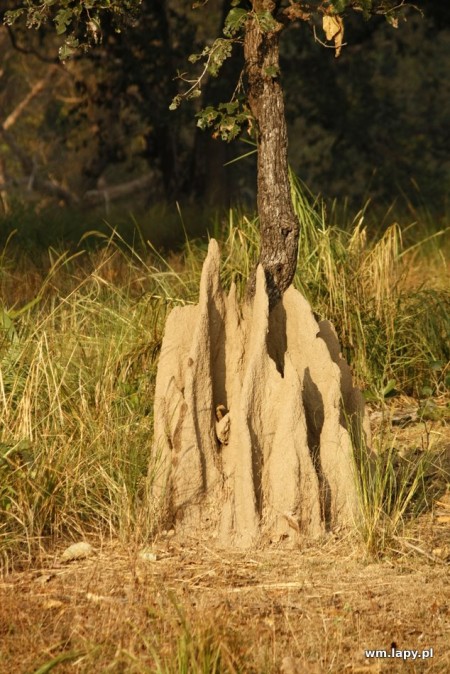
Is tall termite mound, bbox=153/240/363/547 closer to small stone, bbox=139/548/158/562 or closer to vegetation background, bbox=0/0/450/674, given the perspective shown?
vegetation background, bbox=0/0/450/674

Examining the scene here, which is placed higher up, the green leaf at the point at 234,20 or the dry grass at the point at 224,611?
the green leaf at the point at 234,20

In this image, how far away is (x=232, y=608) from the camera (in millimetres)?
4176

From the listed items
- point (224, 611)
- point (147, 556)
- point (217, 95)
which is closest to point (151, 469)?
point (147, 556)

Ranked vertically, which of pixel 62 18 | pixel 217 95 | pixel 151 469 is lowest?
pixel 151 469

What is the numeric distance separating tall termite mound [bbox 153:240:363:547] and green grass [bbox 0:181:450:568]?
183 mm

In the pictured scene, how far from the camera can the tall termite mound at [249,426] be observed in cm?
485

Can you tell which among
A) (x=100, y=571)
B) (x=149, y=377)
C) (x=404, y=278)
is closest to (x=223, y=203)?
(x=404, y=278)

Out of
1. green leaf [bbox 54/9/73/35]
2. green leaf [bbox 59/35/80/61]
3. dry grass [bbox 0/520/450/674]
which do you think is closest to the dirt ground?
dry grass [bbox 0/520/450/674]

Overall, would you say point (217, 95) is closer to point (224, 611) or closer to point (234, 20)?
point (234, 20)

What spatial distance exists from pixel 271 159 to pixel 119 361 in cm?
179

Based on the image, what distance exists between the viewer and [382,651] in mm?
3855

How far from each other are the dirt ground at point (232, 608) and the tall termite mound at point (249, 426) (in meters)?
0.14

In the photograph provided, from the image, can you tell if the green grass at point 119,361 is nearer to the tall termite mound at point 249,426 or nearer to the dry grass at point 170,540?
the dry grass at point 170,540

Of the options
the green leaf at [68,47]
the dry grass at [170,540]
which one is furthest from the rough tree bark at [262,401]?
the green leaf at [68,47]
